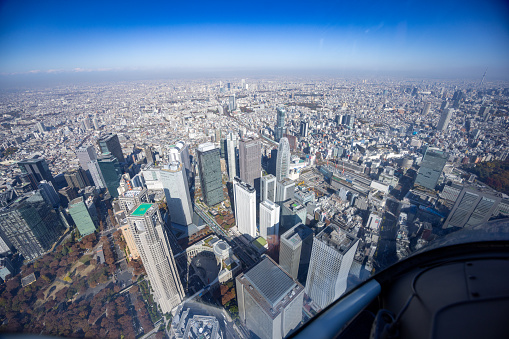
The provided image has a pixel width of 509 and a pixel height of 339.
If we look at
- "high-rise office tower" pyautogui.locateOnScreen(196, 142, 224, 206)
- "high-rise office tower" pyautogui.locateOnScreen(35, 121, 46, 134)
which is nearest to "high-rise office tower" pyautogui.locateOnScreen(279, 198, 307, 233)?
"high-rise office tower" pyautogui.locateOnScreen(196, 142, 224, 206)

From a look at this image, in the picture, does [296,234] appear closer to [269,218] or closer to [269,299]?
[269,218]

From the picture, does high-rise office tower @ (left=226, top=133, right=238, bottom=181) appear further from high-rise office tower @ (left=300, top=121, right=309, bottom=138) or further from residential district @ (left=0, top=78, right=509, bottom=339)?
high-rise office tower @ (left=300, top=121, right=309, bottom=138)

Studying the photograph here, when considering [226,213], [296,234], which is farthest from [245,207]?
[296,234]

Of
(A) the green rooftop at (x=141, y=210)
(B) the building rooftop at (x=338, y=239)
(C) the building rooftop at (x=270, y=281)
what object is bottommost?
(C) the building rooftop at (x=270, y=281)

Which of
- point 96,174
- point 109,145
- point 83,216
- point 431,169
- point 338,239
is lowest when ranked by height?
point 83,216

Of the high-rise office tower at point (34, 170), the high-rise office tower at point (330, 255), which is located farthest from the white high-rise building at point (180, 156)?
the high-rise office tower at point (330, 255)

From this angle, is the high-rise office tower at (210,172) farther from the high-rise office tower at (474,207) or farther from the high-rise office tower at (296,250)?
the high-rise office tower at (474,207)
